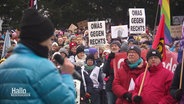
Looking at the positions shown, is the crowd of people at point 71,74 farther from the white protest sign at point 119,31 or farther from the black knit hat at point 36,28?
the white protest sign at point 119,31

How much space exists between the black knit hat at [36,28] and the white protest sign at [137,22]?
12.3 metres

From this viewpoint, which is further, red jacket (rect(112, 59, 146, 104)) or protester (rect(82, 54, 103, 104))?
protester (rect(82, 54, 103, 104))

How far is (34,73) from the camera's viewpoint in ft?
11.7

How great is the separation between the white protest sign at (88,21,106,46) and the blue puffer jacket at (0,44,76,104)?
39.8 feet

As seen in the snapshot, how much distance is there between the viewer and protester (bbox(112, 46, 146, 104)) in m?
8.27

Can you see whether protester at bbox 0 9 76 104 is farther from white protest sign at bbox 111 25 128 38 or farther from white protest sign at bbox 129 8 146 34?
white protest sign at bbox 111 25 128 38

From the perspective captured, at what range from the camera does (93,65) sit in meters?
10.4

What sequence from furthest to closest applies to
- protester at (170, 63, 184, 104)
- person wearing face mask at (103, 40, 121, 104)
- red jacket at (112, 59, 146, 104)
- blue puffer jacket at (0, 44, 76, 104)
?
person wearing face mask at (103, 40, 121, 104) → red jacket at (112, 59, 146, 104) → protester at (170, 63, 184, 104) → blue puffer jacket at (0, 44, 76, 104)

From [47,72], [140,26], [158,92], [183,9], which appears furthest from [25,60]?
[183,9]

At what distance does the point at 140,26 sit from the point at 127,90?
26.3 feet

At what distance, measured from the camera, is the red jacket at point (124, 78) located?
8391 mm

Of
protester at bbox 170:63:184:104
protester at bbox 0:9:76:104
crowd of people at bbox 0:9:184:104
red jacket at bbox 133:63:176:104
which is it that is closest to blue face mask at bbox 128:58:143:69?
crowd of people at bbox 0:9:184:104

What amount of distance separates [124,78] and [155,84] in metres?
1.33

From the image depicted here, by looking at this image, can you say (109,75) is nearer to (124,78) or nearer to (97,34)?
(124,78)
